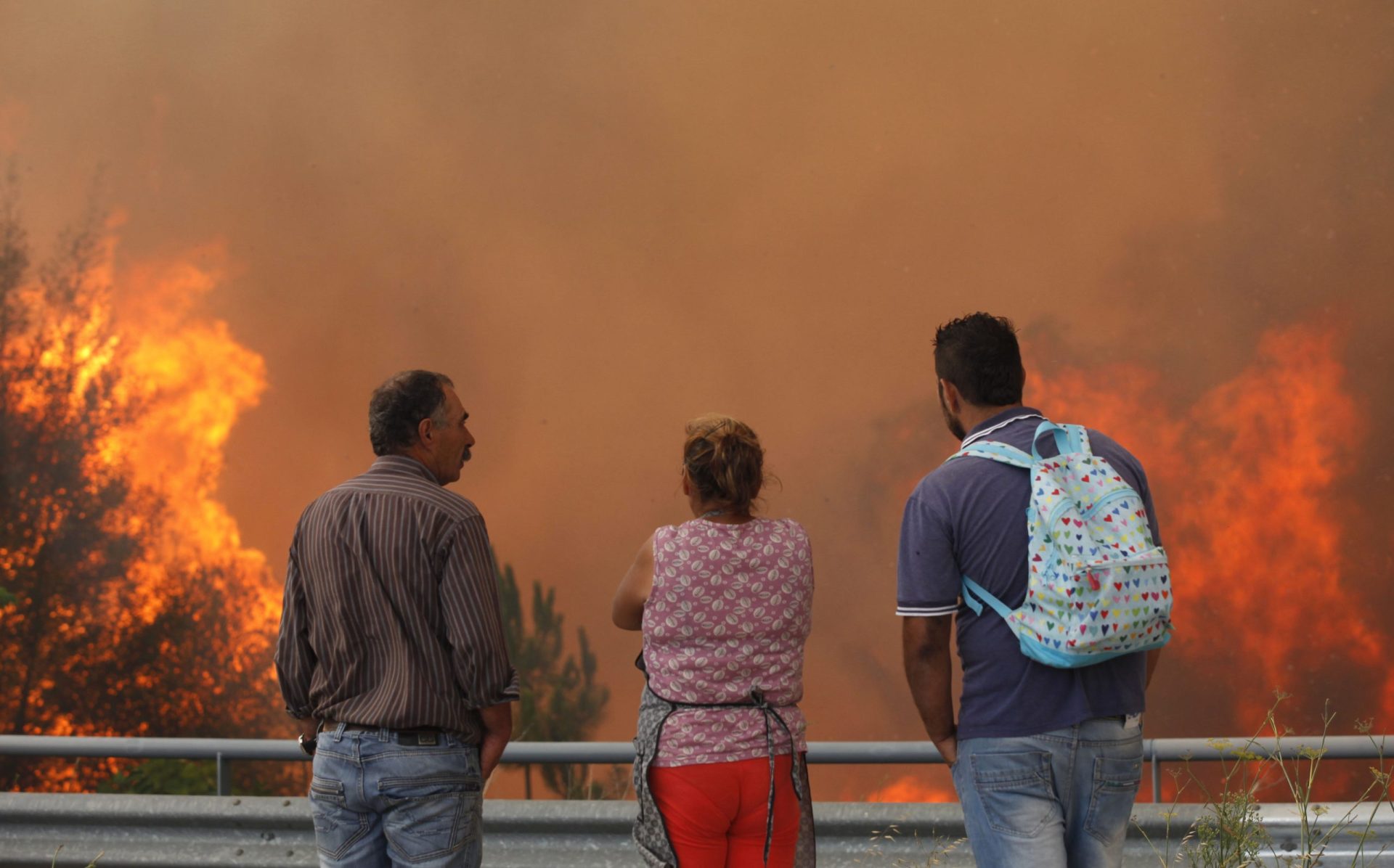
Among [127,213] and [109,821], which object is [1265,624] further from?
[127,213]

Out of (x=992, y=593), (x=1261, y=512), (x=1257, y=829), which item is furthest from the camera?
(x=1261, y=512)

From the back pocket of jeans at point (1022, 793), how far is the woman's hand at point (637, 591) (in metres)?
0.70

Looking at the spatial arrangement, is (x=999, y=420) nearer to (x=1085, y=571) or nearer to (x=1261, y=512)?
(x=1085, y=571)

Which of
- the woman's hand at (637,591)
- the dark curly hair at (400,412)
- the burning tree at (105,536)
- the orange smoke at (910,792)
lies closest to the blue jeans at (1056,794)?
the woman's hand at (637,591)

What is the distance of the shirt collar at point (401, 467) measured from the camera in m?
2.18

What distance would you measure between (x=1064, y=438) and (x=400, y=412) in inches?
47.0

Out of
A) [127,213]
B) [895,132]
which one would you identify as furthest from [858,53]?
[127,213]

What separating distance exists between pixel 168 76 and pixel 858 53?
377 centimetres

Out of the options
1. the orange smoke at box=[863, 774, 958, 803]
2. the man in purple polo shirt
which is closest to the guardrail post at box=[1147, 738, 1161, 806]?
the man in purple polo shirt

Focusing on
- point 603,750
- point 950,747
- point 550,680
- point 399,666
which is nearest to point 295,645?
point 399,666

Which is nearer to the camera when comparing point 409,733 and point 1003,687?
point 1003,687

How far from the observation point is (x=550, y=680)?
6191mm

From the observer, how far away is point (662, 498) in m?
6.30

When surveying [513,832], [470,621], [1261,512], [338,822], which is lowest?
[513,832]
